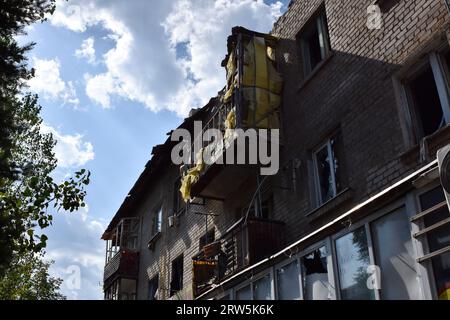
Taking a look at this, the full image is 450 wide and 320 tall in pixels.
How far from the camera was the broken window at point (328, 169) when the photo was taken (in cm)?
899

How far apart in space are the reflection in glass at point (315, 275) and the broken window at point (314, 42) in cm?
479

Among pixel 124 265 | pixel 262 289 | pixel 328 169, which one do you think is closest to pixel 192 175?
pixel 328 169

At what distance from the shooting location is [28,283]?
21.5m

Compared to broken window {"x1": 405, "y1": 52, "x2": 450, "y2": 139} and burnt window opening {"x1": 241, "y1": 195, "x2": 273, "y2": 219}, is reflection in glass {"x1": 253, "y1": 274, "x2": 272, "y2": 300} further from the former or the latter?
broken window {"x1": 405, "y1": 52, "x2": 450, "y2": 139}

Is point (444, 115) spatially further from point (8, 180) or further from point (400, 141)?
point (8, 180)

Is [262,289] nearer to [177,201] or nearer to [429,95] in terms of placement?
[429,95]

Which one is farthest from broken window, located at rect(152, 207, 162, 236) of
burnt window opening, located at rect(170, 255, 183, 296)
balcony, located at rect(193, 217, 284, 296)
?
balcony, located at rect(193, 217, 284, 296)

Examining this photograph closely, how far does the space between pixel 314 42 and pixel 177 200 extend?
324 inches

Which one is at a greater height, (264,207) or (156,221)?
(156,221)

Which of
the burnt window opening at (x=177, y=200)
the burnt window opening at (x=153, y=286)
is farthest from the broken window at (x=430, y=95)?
the burnt window opening at (x=153, y=286)

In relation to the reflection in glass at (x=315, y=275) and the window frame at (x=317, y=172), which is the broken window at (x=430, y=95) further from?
the reflection in glass at (x=315, y=275)

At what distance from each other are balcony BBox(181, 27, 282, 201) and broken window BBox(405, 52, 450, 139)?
3750 millimetres

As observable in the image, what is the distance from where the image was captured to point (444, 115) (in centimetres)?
688

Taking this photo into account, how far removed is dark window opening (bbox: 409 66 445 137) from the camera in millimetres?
7238
